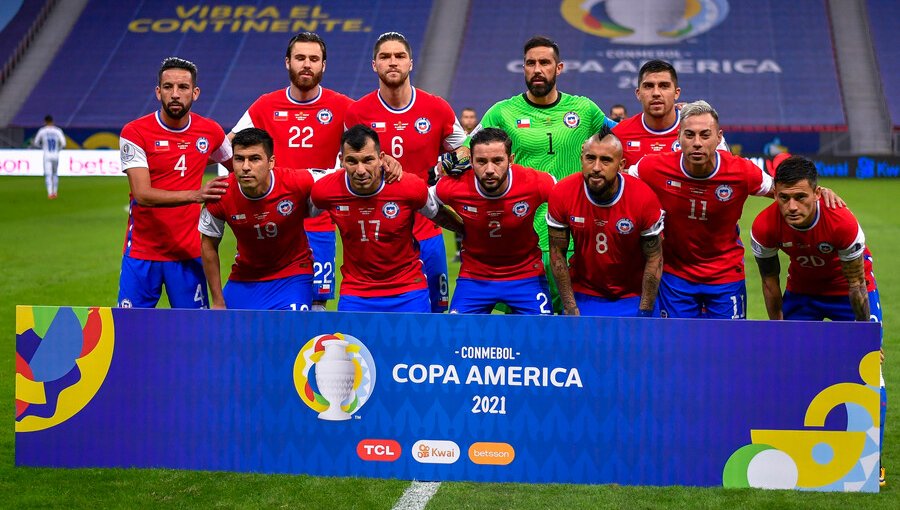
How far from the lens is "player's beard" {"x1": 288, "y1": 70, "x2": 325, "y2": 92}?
7672 millimetres

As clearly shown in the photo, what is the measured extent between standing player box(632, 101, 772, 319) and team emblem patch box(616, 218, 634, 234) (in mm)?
383

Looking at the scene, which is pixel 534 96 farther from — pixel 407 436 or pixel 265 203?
pixel 407 436

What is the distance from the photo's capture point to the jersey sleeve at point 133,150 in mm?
7391

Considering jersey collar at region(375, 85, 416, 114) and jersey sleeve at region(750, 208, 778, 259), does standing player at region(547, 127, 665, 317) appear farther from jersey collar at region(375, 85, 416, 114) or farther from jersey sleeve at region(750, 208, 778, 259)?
jersey collar at region(375, 85, 416, 114)

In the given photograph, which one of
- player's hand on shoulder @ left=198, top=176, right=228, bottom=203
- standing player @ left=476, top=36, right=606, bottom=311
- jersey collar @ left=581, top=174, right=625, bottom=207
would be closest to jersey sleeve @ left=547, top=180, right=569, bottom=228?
jersey collar @ left=581, top=174, right=625, bottom=207

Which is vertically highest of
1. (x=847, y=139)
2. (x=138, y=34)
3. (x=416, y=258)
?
(x=138, y=34)

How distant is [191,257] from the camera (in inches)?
297

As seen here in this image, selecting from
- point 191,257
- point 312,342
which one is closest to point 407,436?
point 312,342

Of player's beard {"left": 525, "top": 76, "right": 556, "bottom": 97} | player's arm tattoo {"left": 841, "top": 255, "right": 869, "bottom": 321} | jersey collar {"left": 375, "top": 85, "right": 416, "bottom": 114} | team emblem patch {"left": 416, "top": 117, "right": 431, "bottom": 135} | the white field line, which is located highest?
player's beard {"left": 525, "top": 76, "right": 556, "bottom": 97}

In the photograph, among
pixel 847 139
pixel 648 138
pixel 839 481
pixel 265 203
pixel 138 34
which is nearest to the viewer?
pixel 839 481

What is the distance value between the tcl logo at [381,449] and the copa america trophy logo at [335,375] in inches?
6.8

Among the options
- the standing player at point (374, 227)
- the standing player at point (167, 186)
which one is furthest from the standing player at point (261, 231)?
the standing player at point (167, 186)

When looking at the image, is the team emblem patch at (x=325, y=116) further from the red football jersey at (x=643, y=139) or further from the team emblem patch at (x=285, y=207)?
the red football jersey at (x=643, y=139)

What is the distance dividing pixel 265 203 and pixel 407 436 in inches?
77.2
